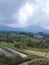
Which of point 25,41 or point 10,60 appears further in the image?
point 25,41

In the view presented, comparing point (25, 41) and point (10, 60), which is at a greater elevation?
point (25, 41)

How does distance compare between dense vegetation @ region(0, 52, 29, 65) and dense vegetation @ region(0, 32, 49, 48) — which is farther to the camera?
dense vegetation @ region(0, 32, 49, 48)

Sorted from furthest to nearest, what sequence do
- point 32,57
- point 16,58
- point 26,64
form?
point 32,57 → point 16,58 → point 26,64

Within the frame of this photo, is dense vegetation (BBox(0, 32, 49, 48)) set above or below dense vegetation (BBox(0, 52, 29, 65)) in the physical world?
above

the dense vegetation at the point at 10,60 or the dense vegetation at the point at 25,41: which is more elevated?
the dense vegetation at the point at 25,41

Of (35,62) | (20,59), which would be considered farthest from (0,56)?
(35,62)

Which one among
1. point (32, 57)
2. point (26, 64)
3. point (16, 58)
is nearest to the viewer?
point (26, 64)

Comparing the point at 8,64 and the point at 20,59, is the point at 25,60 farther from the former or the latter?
the point at 8,64

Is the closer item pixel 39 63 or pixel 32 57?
pixel 39 63

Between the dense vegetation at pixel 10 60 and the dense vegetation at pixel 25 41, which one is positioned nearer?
the dense vegetation at pixel 10 60

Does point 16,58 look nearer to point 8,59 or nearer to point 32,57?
point 8,59
